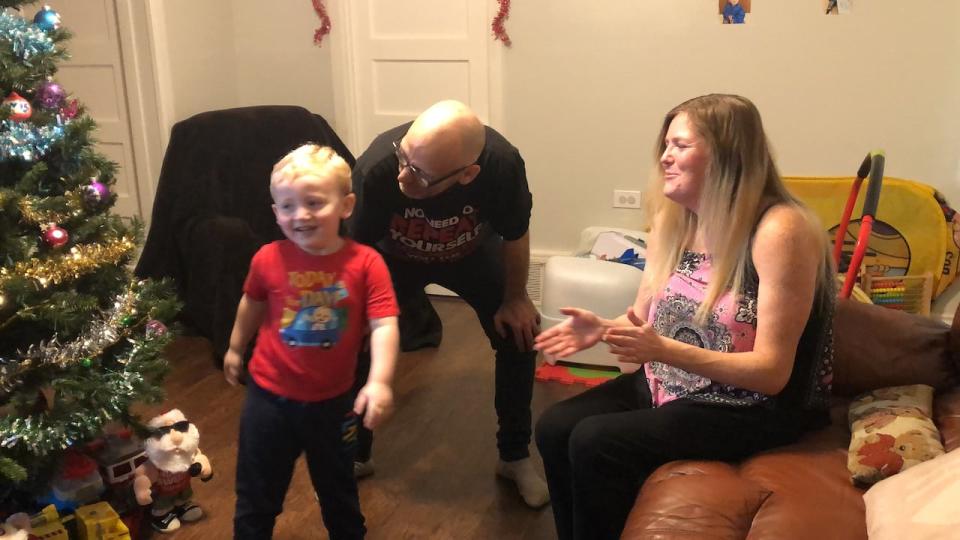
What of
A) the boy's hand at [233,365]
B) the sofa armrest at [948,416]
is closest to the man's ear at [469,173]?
the boy's hand at [233,365]

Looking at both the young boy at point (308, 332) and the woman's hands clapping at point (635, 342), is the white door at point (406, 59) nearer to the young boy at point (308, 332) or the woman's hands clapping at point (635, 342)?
the young boy at point (308, 332)

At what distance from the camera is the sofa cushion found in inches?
70.8

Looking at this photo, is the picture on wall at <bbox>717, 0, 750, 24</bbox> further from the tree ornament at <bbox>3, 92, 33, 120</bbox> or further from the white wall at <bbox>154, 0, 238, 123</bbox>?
the tree ornament at <bbox>3, 92, 33, 120</bbox>

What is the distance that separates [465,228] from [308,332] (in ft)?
2.01

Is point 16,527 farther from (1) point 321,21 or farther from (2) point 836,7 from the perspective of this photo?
(2) point 836,7

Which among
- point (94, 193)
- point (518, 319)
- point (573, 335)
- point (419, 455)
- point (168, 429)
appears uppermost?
point (94, 193)

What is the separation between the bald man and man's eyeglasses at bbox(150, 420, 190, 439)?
0.49m

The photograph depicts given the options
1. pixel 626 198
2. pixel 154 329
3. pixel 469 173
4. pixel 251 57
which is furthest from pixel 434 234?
pixel 251 57

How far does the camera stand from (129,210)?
150 inches

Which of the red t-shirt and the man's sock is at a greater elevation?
the red t-shirt

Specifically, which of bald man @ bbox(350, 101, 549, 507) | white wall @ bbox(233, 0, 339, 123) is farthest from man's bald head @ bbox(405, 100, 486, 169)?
white wall @ bbox(233, 0, 339, 123)

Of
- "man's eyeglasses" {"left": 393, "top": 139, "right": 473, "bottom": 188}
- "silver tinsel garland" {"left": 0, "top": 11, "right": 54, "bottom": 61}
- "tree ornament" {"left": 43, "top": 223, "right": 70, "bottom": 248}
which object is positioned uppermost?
"silver tinsel garland" {"left": 0, "top": 11, "right": 54, "bottom": 61}

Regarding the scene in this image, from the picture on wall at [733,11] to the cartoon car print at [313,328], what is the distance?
8.42ft

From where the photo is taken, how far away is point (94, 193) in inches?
79.7
